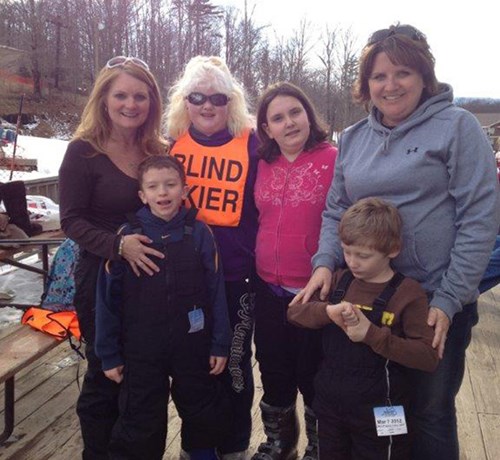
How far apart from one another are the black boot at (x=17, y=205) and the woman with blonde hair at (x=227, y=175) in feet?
5.51

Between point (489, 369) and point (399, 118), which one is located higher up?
point (399, 118)

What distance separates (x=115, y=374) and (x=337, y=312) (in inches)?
41.1

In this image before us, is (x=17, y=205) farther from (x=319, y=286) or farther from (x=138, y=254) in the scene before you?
(x=319, y=286)

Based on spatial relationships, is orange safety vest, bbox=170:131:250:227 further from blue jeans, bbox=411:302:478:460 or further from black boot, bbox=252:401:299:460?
blue jeans, bbox=411:302:478:460

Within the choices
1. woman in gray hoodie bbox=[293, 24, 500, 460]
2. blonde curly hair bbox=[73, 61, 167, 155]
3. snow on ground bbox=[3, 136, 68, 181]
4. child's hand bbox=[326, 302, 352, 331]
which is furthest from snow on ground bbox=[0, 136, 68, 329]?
woman in gray hoodie bbox=[293, 24, 500, 460]

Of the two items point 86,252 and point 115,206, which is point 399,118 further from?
point 86,252

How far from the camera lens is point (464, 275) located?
170 centimetres

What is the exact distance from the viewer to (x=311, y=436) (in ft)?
7.98

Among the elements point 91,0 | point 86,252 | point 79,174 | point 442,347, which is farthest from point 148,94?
point 91,0

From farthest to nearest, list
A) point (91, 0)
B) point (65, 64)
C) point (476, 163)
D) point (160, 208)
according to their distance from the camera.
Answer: point (65, 64)
point (91, 0)
point (160, 208)
point (476, 163)

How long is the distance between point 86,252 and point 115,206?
251 mm

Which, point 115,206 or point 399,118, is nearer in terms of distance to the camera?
point 399,118

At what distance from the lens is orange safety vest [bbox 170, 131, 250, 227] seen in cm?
233

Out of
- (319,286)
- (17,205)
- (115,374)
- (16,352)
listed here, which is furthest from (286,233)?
(17,205)
